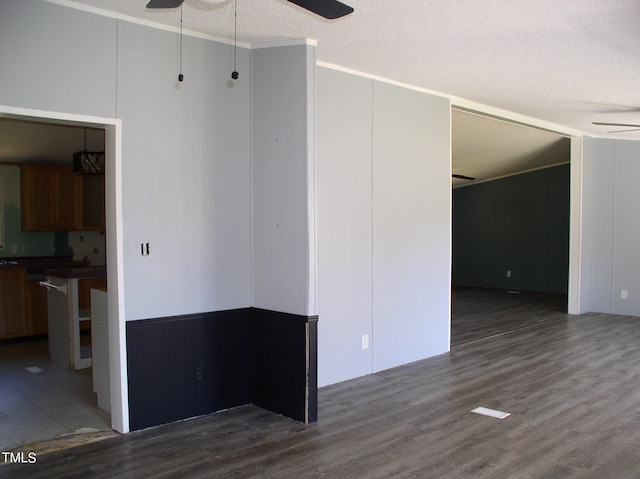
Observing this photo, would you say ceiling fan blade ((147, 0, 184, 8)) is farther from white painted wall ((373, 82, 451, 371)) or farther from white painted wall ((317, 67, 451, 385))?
white painted wall ((373, 82, 451, 371))

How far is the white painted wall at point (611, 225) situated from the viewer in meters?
7.57

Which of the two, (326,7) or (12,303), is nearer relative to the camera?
(326,7)

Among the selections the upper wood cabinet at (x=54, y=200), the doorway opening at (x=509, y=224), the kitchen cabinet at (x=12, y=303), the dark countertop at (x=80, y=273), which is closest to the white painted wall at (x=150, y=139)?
the dark countertop at (x=80, y=273)

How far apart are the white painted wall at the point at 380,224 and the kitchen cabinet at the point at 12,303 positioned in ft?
12.4

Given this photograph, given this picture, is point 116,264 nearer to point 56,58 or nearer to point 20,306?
point 56,58

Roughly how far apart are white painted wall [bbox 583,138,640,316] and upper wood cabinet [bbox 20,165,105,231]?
7045 millimetres

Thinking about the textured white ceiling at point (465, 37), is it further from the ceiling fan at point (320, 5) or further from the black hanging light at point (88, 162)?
the black hanging light at point (88, 162)

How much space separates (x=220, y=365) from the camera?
12.2 feet

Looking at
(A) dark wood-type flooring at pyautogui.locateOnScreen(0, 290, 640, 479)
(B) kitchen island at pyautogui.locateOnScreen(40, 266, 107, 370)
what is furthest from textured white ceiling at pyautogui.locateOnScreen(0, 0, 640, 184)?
(A) dark wood-type flooring at pyautogui.locateOnScreen(0, 290, 640, 479)

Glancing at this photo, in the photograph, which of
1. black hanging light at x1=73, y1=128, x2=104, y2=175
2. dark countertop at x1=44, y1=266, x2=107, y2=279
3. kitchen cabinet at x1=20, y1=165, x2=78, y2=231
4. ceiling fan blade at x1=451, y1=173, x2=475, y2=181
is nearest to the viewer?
dark countertop at x1=44, y1=266, x2=107, y2=279

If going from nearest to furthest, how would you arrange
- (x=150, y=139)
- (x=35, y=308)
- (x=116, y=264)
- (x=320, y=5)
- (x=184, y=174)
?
(x=320, y=5), (x=116, y=264), (x=150, y=139), (x=184, y=174), (x=35, y=308)

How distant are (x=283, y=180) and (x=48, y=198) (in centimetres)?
420

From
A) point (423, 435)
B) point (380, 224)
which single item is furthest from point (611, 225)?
point (423, 435)

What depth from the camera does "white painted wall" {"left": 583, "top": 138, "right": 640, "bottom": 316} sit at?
7.57 m
